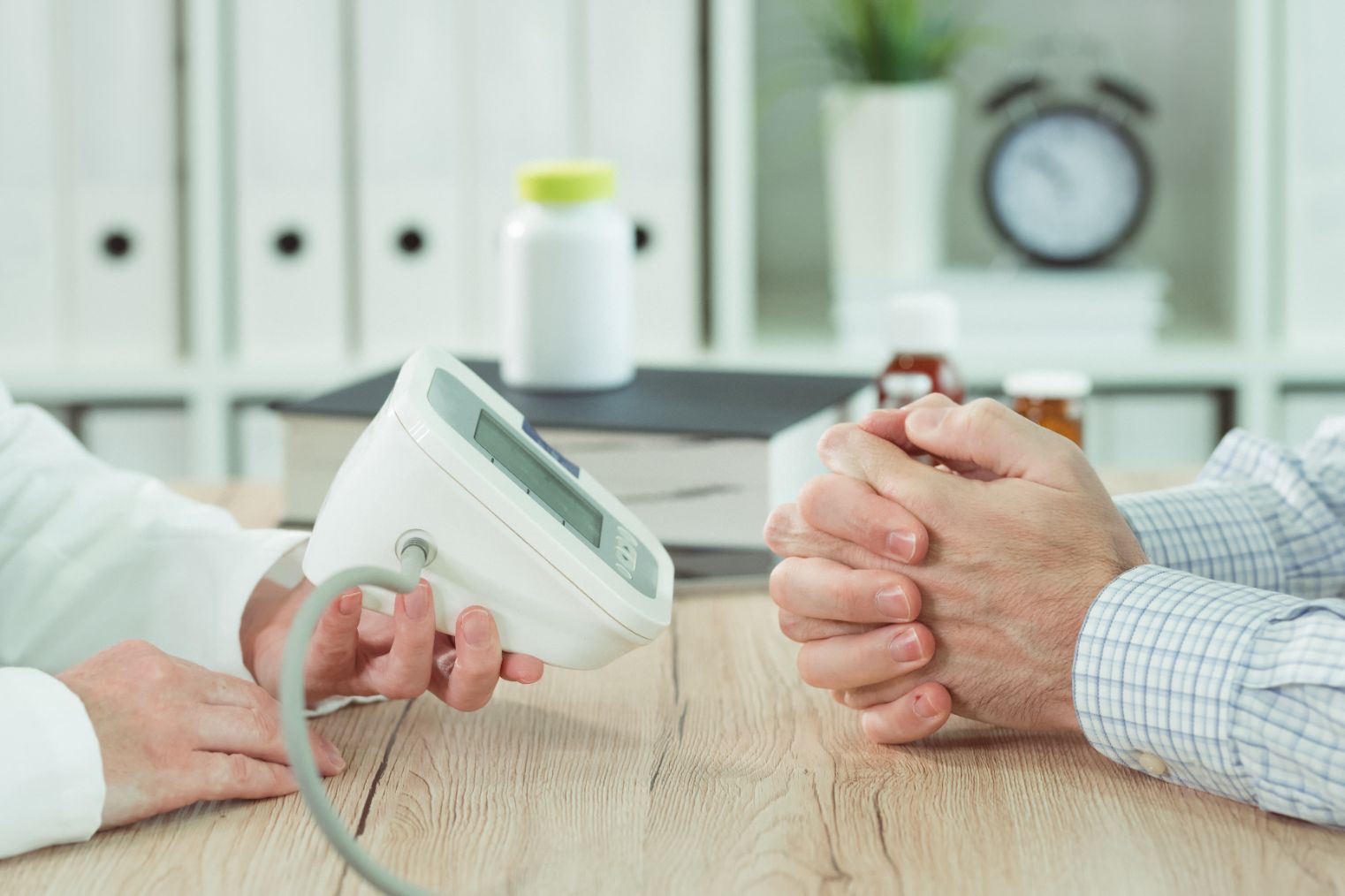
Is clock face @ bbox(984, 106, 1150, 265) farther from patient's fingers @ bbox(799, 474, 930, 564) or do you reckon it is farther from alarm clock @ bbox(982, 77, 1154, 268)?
patient's fingers @ bbox(799, 474, 930, 564)

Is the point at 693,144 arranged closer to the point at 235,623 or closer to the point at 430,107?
the point at 430,107

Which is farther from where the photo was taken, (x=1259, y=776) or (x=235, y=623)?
(x=235, y=623)

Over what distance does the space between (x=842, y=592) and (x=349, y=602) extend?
0.21 m

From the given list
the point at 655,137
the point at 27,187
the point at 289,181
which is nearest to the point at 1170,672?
the point at 655,137

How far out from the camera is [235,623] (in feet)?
2.30

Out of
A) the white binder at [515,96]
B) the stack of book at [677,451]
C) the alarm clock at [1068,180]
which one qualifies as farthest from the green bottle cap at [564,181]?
the alarm clock at [1068,180]

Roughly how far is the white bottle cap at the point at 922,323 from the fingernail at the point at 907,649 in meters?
0.37

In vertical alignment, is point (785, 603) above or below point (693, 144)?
below

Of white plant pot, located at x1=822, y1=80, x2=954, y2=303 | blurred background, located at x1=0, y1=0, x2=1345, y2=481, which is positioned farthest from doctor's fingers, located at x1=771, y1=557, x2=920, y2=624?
white plant pot, located at x1=822, y1=80, x2=954, y2=303

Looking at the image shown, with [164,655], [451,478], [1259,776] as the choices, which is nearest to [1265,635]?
[1259,776]

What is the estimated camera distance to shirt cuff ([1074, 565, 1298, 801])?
→ 1.90 feet

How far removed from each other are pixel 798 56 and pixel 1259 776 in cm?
169

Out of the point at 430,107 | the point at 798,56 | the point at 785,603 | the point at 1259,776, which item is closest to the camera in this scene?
the point at 1259,776

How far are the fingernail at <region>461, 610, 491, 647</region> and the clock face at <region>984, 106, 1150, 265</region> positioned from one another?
143 centimetres
